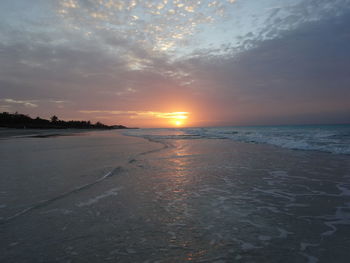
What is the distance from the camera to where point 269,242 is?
328 centimetres

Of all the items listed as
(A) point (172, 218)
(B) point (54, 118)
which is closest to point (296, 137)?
(A) point (172, 218)

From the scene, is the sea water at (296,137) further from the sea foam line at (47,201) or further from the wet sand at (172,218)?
the sea foam line at (47,201)

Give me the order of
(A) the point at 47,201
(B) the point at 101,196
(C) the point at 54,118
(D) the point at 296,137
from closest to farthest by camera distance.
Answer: (A) the point at 47,201
(B) the point at 101,196
(D) the point at 296,137
(C) the point at 54,118

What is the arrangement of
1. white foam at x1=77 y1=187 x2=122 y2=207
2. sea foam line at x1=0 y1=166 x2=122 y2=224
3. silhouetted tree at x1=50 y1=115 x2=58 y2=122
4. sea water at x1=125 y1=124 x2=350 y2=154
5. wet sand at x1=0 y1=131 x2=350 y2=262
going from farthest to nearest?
silhouetted tree at x1=50 y1=115 x2=58 y2=122 → sea water at x1=125 y1=124 x2=350 y2=154 → white foam at x1=77 y1=187 x2=122 y2=207 → sea foam line at x1=0 y1=166 x2=122 y2=224 → wet sand at x1=0 y1=131 x2=350 y2=262

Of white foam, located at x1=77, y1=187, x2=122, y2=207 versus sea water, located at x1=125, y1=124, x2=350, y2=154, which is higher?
sea water, located at x1=125, y1=124, x2=350, y2=154

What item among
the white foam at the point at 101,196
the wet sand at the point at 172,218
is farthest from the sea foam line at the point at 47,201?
the white foam at the point at 101,196

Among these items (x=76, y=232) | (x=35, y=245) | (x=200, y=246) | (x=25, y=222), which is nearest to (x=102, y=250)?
(x=76, y=232)

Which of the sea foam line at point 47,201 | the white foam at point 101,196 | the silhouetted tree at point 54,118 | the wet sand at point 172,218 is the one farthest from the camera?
the silhouetted tree at point 54,118

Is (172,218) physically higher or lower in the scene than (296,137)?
lower

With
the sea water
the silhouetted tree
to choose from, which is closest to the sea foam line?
the sea water

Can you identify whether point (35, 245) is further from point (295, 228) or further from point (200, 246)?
point (295, 228)

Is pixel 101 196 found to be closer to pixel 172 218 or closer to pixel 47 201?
pixel 47 201

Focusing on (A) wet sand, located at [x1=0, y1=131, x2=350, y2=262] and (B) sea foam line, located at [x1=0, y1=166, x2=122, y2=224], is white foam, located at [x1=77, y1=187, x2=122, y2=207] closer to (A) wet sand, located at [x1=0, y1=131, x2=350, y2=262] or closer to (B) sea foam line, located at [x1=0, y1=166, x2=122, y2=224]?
(A) wet sand, located at [x1=0, y1=131, x2=350, y2=262]

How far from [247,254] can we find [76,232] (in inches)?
108
